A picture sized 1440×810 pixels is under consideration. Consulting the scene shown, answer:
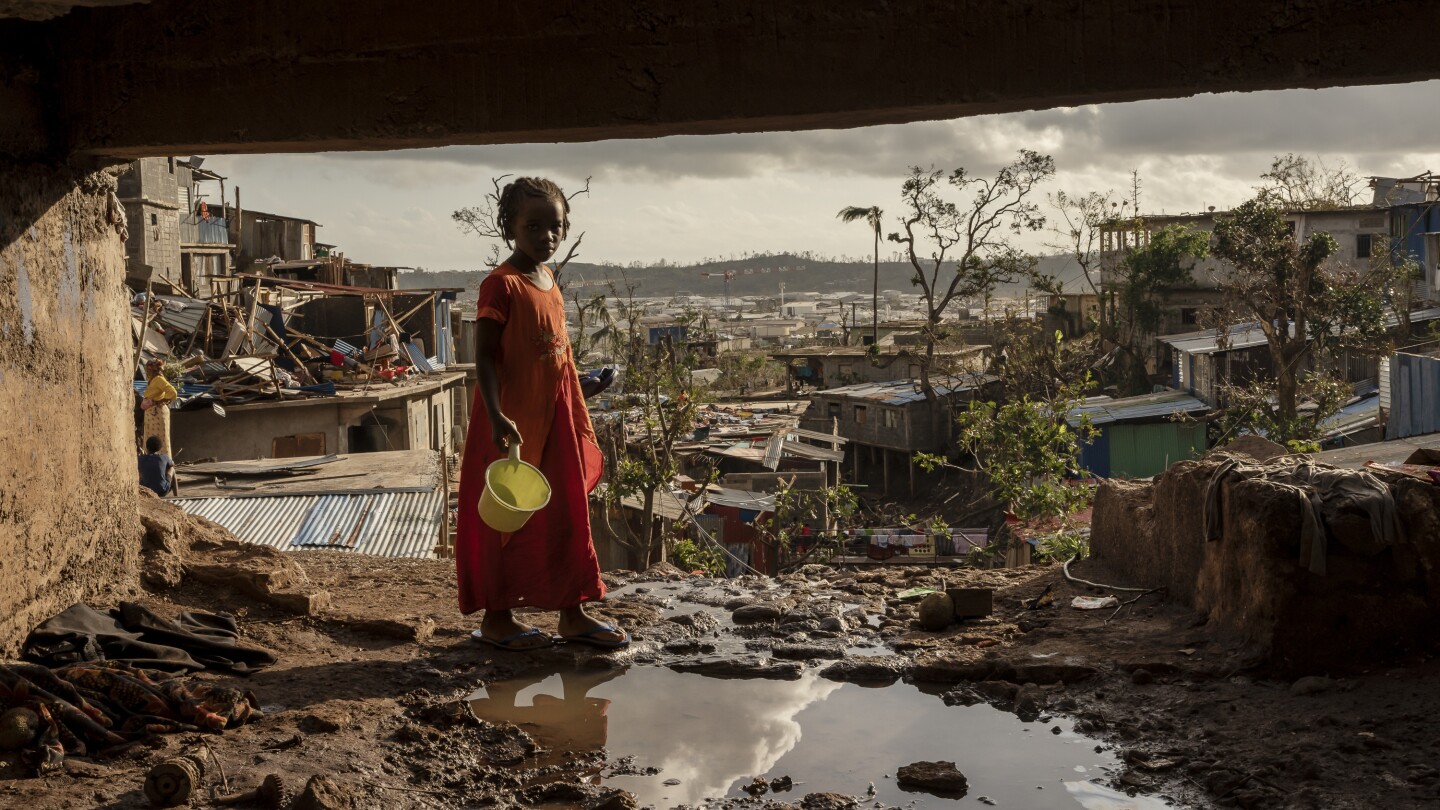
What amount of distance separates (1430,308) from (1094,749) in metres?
24.8

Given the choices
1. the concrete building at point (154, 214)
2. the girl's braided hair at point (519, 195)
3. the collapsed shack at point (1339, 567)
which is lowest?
the collapsed shack at point (1339, 567)

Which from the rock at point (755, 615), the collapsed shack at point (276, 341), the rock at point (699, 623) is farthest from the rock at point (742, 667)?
the collapsed shack at point (276, 341)

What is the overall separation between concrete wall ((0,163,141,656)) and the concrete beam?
295 millimetres

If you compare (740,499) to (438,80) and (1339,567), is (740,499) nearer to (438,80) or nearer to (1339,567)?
(1339,567)

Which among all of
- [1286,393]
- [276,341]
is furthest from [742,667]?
[276,341]

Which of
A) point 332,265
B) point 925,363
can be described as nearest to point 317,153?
point 925,363

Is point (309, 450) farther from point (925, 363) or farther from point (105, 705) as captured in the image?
point (105, 705)

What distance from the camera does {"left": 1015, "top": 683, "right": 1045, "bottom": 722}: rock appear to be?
3542 mm

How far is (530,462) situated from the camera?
13.8ft

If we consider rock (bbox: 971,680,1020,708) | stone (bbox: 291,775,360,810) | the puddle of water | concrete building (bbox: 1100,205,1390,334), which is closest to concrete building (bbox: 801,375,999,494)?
concrete building (bbox: 1100,205,1390,334)

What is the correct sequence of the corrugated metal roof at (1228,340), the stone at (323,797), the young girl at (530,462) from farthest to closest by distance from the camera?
the corrugated metal roof at (1228,340)
the young girl at (530,462)
the stone at (323,797)

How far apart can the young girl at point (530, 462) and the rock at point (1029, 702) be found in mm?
1388

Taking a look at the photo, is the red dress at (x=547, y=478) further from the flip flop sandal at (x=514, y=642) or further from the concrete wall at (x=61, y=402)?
the concrete wall at (x=61, y=402)

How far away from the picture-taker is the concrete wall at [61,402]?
3.58m
